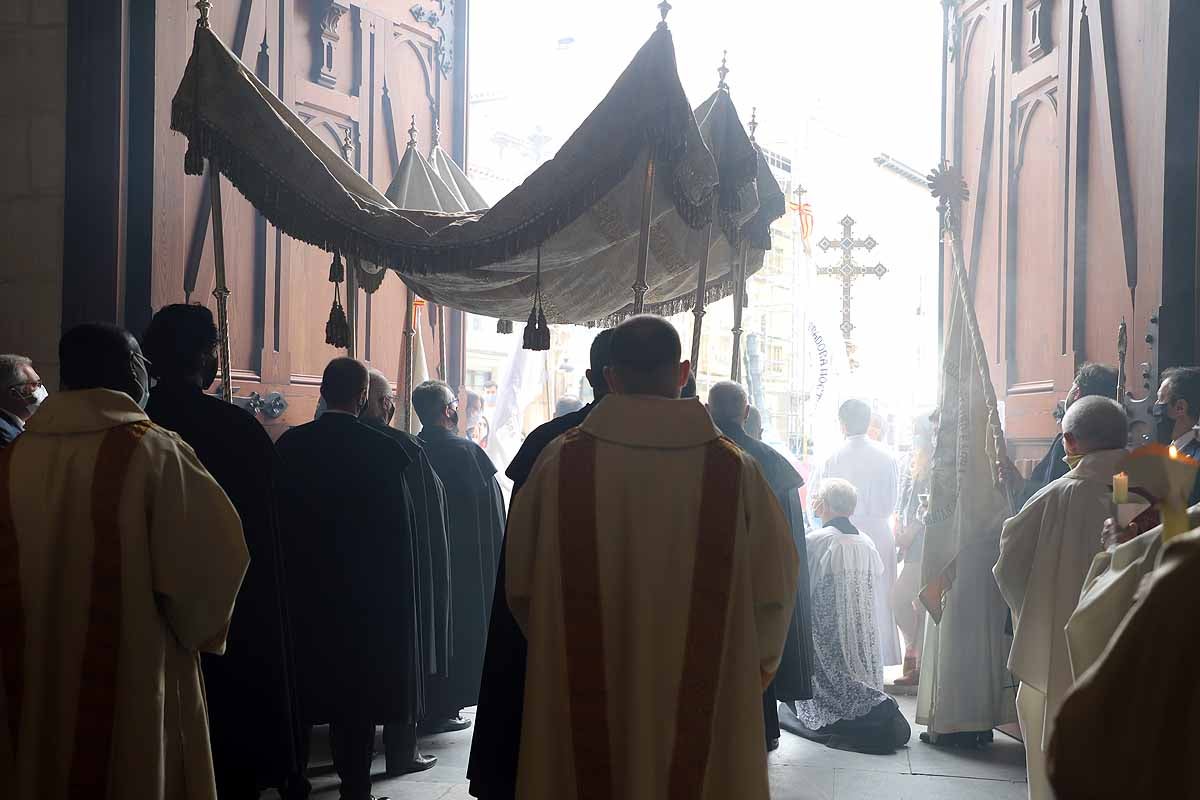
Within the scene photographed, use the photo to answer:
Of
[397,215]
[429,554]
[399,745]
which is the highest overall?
[397,215]

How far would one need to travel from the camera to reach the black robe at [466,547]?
5566 millimetres

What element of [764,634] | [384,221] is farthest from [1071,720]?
[384,221]

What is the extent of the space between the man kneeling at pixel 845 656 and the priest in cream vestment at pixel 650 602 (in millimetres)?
2791

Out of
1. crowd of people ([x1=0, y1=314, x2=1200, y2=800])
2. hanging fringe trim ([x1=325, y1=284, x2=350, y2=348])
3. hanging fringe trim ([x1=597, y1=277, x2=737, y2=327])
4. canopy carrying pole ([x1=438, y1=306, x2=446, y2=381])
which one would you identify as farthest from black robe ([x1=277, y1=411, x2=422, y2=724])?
canopy carrying pole ([x1=438, y1=306, x2=446, y2=381])

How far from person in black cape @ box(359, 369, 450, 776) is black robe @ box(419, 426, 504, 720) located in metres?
0.42

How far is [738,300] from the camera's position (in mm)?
5676

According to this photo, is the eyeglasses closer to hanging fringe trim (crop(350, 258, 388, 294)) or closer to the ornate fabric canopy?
the ornate fabric canopy

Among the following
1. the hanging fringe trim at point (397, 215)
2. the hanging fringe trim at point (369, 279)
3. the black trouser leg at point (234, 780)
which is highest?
the hanging fringe trim at point (397, 215)

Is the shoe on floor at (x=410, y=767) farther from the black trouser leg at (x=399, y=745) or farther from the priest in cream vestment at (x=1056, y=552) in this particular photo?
the priest in cream vestment at (x=1056, y=552)

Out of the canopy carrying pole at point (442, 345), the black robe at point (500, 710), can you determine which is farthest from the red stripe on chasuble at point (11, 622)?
the canopy carrying pole at point (442, 345)

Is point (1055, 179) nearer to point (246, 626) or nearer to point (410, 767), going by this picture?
point (410, 767)

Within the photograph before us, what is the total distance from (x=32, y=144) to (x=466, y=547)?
2.84m

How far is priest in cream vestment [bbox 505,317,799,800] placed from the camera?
2.75 metres

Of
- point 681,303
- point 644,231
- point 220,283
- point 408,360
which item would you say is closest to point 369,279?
point 408,360
